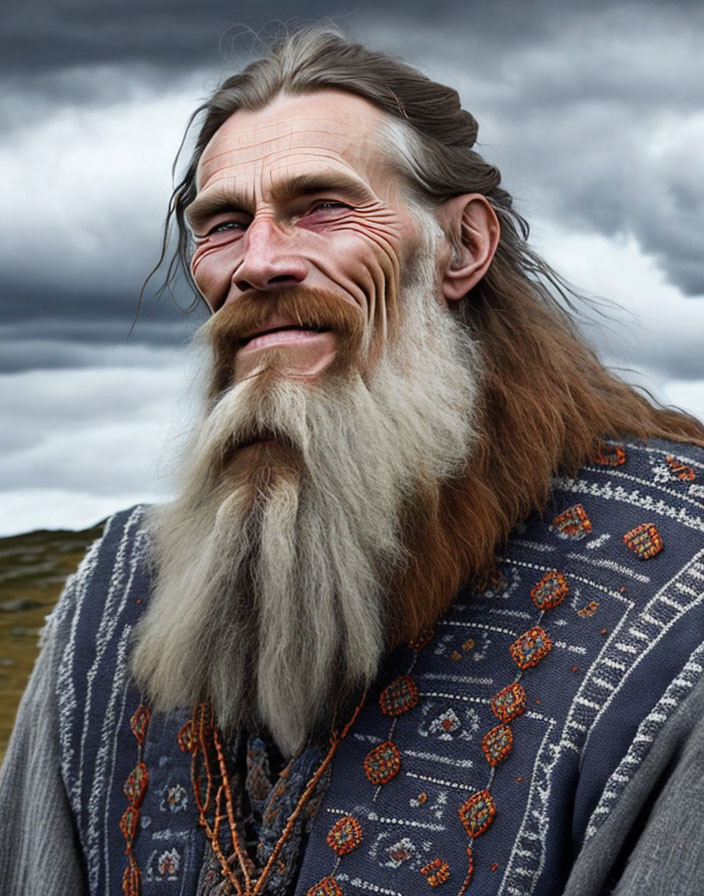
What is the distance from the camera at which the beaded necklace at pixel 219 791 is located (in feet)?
9.24

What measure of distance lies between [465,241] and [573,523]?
2.61 feet

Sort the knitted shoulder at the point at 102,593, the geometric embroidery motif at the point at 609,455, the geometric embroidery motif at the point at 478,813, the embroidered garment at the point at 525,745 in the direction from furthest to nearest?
the knitted shoulder at the point at 102,593 < the geometric embroidery motif at the point at 609,455 < the geometric embroidery motif at the point at 478,813 < the embroidered garment at the point at 525,745

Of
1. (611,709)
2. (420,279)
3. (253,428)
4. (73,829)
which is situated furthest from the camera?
(73,829)

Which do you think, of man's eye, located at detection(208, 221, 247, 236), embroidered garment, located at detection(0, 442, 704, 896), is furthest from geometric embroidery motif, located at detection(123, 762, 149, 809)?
man's eye, located at detection(208, 221, 247, 236)

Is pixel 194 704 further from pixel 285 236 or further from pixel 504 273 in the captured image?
pixel 504 273

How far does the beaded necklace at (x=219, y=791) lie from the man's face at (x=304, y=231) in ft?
2.72

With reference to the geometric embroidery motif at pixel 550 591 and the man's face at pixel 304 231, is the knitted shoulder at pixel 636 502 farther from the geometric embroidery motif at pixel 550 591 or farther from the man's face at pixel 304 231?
the man's face at pixel 304 231

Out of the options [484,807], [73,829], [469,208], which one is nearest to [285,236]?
[469,208]

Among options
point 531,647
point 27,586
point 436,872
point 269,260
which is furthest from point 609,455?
point 27,586

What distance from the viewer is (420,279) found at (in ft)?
10.1

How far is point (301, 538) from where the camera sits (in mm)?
2836

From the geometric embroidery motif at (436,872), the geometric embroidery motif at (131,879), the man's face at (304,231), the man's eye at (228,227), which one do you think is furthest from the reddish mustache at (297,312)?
the geometric embroidery motif at (131,879)

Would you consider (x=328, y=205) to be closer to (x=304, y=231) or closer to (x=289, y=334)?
(x=304, y=231)

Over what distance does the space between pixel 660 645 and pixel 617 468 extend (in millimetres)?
471
